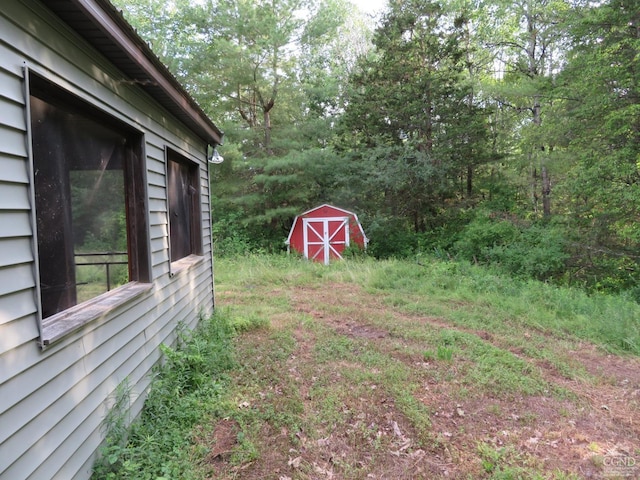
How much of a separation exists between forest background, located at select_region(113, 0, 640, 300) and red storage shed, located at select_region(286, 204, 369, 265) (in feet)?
1.57

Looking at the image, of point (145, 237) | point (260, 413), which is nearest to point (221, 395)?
point (260, 413)

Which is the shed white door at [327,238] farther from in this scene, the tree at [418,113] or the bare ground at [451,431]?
the bare ground at [451,431]

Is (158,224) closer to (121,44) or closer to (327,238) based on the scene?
(121,44)

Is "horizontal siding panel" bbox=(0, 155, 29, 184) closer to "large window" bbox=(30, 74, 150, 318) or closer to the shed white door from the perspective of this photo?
"large window" bbox=(30, 74, 150, 318)

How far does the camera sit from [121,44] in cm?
212

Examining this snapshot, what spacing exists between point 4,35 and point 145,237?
63.3 inches

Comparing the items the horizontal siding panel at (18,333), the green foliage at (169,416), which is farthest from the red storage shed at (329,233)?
the horizontal siding panel at (18,333)

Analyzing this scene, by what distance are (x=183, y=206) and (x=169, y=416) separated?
7.94ft

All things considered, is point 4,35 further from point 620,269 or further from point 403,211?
point 403,211

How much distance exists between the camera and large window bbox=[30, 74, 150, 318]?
6.18 ft

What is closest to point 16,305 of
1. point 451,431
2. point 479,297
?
point 451,431

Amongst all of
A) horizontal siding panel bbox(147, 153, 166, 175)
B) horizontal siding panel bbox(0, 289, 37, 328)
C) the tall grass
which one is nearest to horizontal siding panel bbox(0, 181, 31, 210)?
horizontal siding panel bbox(0, 289, 37, 328)

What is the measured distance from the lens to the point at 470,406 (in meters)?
3.08

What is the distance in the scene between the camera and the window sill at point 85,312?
5.56 feet
